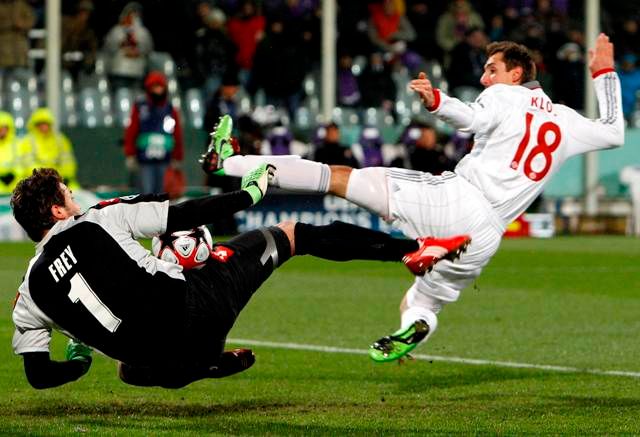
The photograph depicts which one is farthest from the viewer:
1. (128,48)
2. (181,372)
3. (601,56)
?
(128,48)

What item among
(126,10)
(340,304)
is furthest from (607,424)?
(126,10)

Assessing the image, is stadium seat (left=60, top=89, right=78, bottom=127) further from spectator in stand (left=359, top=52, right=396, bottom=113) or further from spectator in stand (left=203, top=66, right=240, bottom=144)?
spectator in stand (left=359, top=52, right=396, bottom=113)

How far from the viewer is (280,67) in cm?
2458

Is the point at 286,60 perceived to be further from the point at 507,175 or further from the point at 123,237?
the point at 123,237

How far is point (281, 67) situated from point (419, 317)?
588 inches

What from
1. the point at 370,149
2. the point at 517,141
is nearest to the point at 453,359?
the point at 517,141

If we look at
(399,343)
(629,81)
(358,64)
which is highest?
(358,64)

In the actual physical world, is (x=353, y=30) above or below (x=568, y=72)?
above

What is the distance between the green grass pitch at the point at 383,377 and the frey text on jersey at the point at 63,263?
1.09m

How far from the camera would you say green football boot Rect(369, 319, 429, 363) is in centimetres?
955

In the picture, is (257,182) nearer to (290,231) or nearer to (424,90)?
(290,231)

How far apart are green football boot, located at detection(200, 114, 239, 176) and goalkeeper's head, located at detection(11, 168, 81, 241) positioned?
1.74m

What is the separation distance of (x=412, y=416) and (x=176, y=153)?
13.6 meters

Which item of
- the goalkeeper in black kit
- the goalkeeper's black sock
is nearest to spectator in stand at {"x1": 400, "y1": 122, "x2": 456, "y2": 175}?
the goalkeeper's black sock
